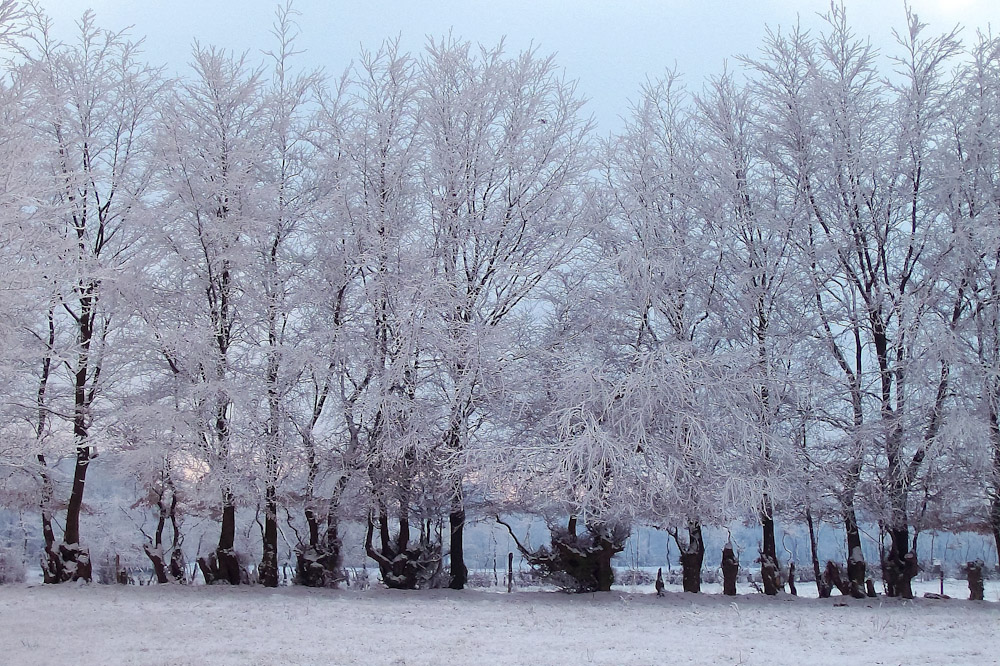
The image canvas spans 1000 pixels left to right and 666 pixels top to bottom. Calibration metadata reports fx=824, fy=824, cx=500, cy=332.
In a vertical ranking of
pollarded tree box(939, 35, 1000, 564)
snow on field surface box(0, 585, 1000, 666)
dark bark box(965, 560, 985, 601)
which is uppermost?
pollarded tree box(939, 35, 1000, 564)

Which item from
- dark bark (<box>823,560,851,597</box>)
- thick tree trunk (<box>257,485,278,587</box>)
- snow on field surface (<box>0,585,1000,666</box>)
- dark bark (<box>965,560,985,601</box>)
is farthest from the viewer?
dark bark (<box>823,560,851,597</box>)

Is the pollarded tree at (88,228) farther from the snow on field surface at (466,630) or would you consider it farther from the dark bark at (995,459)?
the dark bark at (995,459)

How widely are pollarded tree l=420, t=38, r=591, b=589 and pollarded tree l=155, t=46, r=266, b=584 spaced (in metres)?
3.54

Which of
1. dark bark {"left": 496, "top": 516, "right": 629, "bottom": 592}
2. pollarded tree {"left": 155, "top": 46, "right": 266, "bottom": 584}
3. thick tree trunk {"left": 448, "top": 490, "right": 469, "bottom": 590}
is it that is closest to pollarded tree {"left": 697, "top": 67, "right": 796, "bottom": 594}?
dark bark {"left": 496, "top": 516, "right": 629, "bottom": 592}

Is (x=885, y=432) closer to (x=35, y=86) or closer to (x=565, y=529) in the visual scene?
(x=565, y=529)

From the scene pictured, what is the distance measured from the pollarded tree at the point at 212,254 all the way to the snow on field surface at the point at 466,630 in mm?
2695

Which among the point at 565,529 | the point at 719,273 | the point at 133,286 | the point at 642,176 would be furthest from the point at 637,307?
the point at 133,286

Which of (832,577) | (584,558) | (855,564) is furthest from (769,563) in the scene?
(584,558)

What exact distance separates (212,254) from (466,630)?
913cm

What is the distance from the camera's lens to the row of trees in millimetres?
14102

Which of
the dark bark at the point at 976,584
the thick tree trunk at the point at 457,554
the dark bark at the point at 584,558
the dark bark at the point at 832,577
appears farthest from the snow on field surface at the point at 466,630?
the dark bark at the point at 832,577

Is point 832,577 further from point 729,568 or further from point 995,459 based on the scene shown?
point 995,459

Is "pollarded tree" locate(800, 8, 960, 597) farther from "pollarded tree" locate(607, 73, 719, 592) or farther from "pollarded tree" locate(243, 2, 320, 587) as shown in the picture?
"pollarded tree" locate(243, 2, 320, 587)

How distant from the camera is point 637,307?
1568 centimetres
